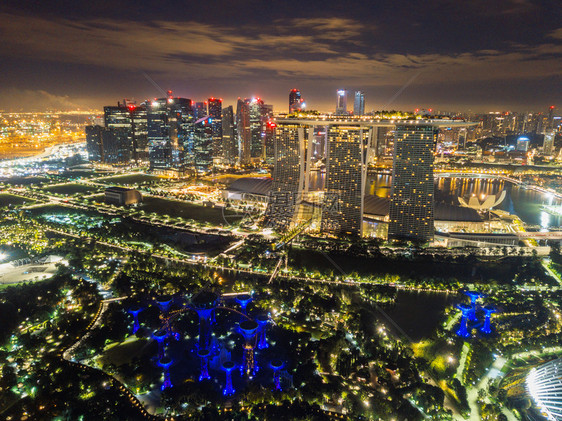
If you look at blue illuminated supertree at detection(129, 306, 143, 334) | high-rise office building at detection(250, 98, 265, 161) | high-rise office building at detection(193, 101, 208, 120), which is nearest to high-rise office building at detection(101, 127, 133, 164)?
high-rise office building at detection(193, 101, 208, 120)

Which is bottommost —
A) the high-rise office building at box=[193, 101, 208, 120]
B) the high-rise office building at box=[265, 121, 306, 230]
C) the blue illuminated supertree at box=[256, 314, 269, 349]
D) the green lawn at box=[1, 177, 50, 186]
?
the blue illuminated supertree at box=[256, 314, 269, 349]

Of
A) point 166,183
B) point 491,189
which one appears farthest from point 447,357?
point 166,183

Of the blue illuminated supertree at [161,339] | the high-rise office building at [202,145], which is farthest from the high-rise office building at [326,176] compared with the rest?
the high-rise office building at [202,145]

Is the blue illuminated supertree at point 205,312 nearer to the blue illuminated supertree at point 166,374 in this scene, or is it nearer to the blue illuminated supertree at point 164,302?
the blue illuminated supertree at point 164,302

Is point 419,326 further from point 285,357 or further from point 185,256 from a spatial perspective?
point 185,256

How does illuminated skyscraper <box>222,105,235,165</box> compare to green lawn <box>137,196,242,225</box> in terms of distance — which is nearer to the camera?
green lawn <box>137,196,242,225</box>

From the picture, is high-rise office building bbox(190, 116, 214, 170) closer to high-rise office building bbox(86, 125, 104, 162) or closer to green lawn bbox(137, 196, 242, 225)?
green lawn bbox(137, 196, 242, 225)

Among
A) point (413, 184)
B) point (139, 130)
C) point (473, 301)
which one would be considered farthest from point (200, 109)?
point (473, 301)
